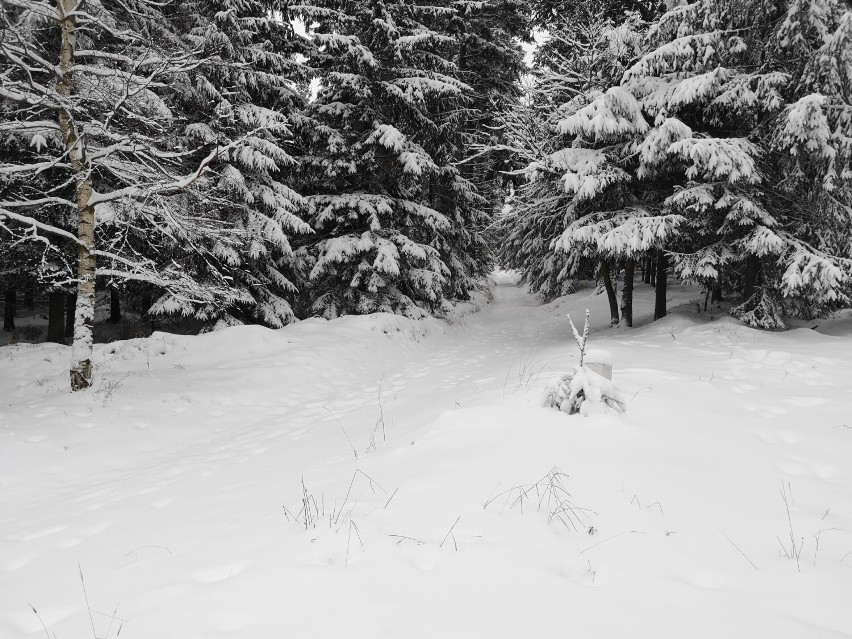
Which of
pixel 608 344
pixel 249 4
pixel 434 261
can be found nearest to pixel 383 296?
pixel 434 261

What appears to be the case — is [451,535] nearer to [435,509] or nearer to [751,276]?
[435,509]

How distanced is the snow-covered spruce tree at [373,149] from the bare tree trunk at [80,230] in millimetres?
5601

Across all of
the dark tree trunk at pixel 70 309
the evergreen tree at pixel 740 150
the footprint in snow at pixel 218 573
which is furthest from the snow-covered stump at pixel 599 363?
the dark tree trunk at pixel 70 309

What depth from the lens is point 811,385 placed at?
247 inches

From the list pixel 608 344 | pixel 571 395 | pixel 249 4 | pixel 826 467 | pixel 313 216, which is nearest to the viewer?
pixel 826 467

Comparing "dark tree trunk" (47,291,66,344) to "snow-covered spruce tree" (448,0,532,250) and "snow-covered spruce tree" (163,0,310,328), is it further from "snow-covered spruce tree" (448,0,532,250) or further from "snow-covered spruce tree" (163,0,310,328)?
"snow-covered spruce tree" (448,0,532,250)

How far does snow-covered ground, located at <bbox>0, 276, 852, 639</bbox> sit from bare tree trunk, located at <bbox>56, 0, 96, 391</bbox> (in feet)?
1.48

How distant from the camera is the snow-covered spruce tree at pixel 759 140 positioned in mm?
8594

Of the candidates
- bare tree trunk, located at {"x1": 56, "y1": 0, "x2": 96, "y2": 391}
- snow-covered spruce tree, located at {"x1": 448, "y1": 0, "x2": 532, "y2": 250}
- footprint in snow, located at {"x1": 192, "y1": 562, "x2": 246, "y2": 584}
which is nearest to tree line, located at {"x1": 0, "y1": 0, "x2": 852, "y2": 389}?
bare tree trunk, located at {"x1": 56, "y1": 0, "x2": 96, "y2": 391}

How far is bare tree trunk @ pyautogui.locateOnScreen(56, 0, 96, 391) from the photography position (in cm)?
642

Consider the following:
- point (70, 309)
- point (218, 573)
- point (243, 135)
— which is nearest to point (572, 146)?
point (243, 135)

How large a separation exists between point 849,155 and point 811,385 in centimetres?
562

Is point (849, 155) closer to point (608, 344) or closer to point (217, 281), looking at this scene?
point (608, 344)

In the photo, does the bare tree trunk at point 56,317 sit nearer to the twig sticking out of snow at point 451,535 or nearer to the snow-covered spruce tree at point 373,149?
the snow-covered spruce tree at point 373,149
